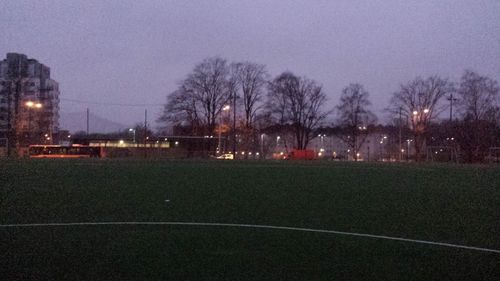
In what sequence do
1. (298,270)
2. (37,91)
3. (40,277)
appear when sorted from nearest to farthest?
(40,277) → (298,270) → (37,91)

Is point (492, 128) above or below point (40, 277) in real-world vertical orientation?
above

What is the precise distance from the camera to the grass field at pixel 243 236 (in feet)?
23.7

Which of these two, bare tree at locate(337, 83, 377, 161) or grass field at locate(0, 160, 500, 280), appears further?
bare tree at locate(337, 83, 377, 161)

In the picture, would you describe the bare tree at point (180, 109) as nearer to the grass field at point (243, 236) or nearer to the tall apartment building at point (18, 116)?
the tall apartment building at point (18, 116)

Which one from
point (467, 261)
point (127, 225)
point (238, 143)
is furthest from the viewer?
point (238, 143)

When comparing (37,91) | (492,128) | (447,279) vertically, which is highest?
(37,91)

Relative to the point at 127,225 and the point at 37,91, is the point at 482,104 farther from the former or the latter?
the point at 37,91

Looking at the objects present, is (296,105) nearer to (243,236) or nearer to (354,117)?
(354,117)

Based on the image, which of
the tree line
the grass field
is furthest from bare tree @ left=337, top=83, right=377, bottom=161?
the grass field

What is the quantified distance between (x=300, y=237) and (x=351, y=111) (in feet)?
253

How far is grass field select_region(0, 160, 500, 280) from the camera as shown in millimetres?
7227

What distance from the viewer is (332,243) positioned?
9.49m

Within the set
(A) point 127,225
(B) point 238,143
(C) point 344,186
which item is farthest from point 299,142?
(A) point 127,225

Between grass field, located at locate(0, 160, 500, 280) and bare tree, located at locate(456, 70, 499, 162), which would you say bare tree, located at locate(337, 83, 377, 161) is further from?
grass field, located at locate(0, 160, 500, 280)
